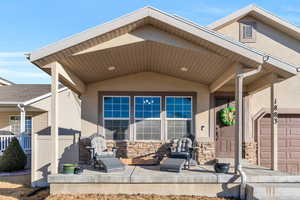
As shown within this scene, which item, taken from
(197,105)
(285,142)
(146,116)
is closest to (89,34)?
(146,116)

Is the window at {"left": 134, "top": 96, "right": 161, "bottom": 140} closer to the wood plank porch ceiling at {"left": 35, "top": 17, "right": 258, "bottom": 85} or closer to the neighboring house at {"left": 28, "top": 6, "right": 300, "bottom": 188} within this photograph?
the neighboring house at {"left": 28, "top": 6, "right": 300, "bottom": 188}

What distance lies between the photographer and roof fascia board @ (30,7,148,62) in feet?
20.0

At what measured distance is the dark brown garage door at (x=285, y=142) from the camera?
31.6ft

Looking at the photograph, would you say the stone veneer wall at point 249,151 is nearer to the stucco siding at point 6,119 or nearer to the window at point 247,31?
the window at point 247,31

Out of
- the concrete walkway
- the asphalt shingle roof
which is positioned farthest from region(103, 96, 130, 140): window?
the asphalt shingle roof

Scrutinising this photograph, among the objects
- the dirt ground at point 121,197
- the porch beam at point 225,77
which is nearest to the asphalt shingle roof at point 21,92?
the dirt ground at point 121,197

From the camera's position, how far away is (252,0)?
10398mm

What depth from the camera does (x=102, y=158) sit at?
7.21 metres

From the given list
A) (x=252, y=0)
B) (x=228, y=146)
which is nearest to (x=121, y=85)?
(x=228, y=146)

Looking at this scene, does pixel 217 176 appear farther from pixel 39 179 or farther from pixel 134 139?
pixel 39 179

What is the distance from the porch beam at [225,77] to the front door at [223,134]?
617 mm

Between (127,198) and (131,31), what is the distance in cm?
356

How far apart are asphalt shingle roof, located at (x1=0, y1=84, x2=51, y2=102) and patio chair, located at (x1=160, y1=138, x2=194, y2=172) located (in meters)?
7.02

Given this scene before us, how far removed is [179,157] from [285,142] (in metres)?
4.28
